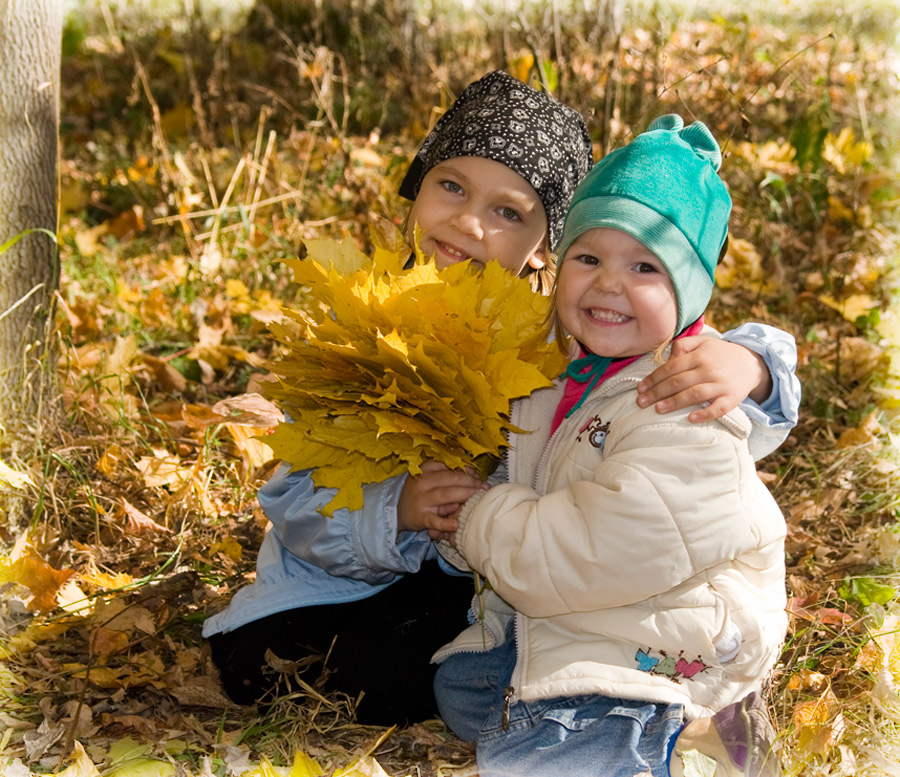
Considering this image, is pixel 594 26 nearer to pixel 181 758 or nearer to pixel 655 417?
pixel 655 417

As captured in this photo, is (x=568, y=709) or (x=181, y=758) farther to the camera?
(x=181, y=758)

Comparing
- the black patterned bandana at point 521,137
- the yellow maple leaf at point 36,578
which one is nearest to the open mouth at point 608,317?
the black patterned bandana at point 521,137

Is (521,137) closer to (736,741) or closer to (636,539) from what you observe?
(636,539)

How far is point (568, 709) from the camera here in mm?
1754

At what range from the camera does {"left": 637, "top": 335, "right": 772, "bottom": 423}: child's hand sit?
1645 mm

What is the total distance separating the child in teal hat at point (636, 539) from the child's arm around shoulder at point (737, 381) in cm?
4

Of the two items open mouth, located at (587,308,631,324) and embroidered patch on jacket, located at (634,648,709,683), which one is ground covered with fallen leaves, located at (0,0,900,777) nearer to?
embroidered patch on jacket, located at (634,648,709,683)

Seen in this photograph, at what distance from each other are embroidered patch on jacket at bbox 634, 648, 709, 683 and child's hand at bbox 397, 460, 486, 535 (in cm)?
48

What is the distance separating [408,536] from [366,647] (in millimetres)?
323

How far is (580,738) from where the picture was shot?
176 centimetres

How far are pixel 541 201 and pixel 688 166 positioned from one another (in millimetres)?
620

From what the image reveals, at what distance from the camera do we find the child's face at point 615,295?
1.72 m

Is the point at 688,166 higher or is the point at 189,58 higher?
the point at 688,166

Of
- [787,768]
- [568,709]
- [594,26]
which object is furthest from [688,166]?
[594,26]
